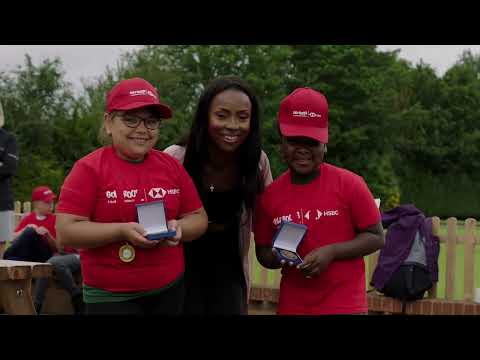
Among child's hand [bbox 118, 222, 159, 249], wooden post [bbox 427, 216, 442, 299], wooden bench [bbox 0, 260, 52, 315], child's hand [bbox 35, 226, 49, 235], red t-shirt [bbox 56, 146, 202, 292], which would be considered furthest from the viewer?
wooden post [bbox 427, 216, 442, 299]

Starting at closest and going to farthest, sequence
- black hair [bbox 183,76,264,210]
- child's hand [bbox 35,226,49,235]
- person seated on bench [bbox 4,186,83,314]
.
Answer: black hair [bbox 183,76,264,210], person seated on bench [bbox 4,186,83,314], child's hand [bbox 35,226,49,235]

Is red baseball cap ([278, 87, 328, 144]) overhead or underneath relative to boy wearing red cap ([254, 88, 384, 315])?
overhead

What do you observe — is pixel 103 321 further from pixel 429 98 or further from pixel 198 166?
pixel 429 98

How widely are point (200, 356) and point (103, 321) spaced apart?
0.25m

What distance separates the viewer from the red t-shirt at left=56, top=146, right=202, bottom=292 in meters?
2.75

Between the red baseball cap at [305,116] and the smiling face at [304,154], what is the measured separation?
0.11 ft

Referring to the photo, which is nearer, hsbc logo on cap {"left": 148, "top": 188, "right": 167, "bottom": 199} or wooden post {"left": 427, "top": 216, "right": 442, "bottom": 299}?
hsbc logo on cap {"left": 148, "top": 188, "right": 167, "bottom": 199}

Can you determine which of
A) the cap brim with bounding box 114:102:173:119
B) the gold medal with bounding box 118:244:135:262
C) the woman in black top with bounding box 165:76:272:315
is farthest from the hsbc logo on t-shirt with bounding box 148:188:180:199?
the woman in black top with bounding box 165:76:272:315

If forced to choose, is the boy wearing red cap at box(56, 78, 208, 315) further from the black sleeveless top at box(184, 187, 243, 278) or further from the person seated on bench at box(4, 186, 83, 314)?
the person seated on bench at box(4, 186, 83, 314)

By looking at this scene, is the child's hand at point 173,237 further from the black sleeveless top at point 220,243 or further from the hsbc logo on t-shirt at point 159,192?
the black sleeveless top at point 220,243

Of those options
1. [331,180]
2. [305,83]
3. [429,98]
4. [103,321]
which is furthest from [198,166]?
[429,98]

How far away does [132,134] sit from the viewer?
2902 mm

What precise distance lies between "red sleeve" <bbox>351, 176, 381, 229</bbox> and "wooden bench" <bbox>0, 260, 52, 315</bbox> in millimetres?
3120

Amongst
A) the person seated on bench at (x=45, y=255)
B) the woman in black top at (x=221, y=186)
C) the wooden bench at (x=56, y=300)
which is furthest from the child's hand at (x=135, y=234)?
the wooden bench at (x=56, y=300)
